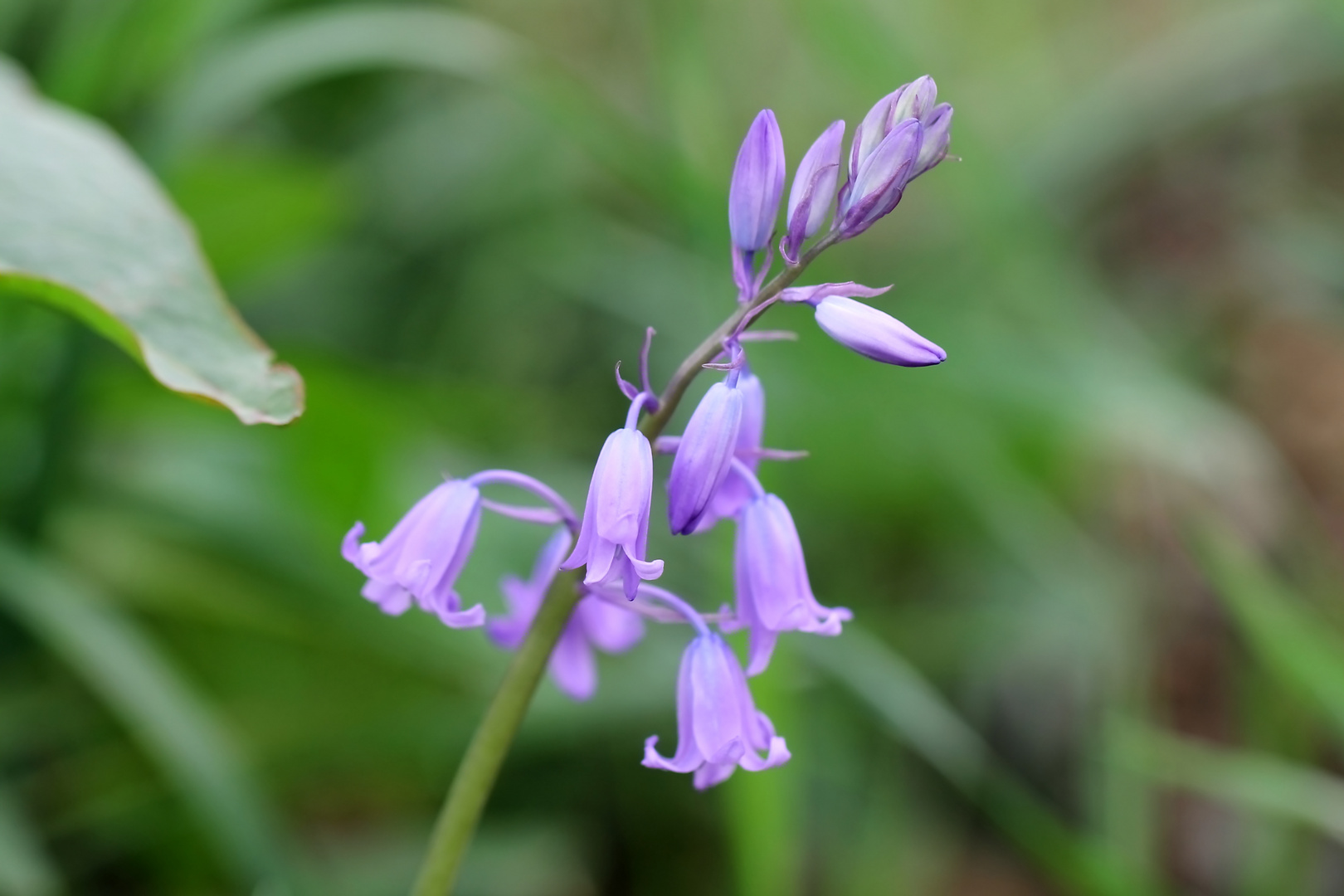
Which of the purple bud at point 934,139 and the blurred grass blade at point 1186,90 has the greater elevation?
the blurred grass blade at point 1186,90

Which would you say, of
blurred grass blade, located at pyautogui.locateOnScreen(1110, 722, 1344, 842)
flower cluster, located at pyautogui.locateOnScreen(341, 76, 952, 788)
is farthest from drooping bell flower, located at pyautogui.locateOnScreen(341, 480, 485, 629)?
blurred grass blade, located at pyautogui.locateOnScreen(1110, 722, 1344, 842)

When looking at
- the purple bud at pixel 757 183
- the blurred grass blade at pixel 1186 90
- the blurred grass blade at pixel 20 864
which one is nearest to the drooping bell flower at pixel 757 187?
the purple bud at pixel 757 183

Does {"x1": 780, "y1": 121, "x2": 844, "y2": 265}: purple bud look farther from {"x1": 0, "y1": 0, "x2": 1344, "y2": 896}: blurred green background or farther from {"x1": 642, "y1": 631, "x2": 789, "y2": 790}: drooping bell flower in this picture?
{"x1": 0, "y1": 0, "x2": 1344, "y2": 896}: blurred green background

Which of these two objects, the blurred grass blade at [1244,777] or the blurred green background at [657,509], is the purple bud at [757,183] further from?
the blurred grass blade at [1244,777]

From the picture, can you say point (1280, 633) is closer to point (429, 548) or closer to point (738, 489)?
point (738, 489)

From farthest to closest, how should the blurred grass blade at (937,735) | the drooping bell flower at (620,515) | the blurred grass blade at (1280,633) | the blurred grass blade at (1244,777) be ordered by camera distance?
Answer: the blurred grass blade at (937,735) < the blurred grass blade at (1280,633) < the blurred grass blade at (1244,777) < the drooping bell flower at (620,515)

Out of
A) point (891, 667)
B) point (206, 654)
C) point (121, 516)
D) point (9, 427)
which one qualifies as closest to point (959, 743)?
point (891, 667)
